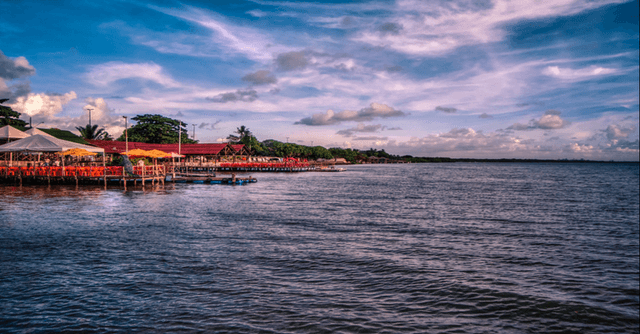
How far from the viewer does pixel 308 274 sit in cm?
1082

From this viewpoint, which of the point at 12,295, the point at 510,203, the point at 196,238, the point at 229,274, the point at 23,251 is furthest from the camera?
the point at 510,203

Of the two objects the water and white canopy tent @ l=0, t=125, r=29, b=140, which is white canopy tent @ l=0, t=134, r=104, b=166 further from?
the water

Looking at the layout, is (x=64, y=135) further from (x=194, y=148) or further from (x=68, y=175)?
(x=194, y=148)

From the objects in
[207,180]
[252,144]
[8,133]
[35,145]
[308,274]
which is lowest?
[308,274]

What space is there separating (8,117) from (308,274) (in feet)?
217

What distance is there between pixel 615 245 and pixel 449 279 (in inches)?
435

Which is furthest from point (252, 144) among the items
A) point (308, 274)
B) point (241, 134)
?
point (308, 274)

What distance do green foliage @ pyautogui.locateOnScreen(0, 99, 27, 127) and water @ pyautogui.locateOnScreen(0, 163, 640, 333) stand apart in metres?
46.2

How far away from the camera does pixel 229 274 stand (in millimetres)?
10688

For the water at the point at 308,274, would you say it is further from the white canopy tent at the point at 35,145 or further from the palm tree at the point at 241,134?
the palm tree at the point at 241,134

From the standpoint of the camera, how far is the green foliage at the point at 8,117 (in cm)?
5544

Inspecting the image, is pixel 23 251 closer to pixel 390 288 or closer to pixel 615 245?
pixel 390 288

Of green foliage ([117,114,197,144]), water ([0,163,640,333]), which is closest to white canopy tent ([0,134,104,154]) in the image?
water ([0,163,640,333])

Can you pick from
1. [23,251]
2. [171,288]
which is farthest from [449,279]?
[23,251]
